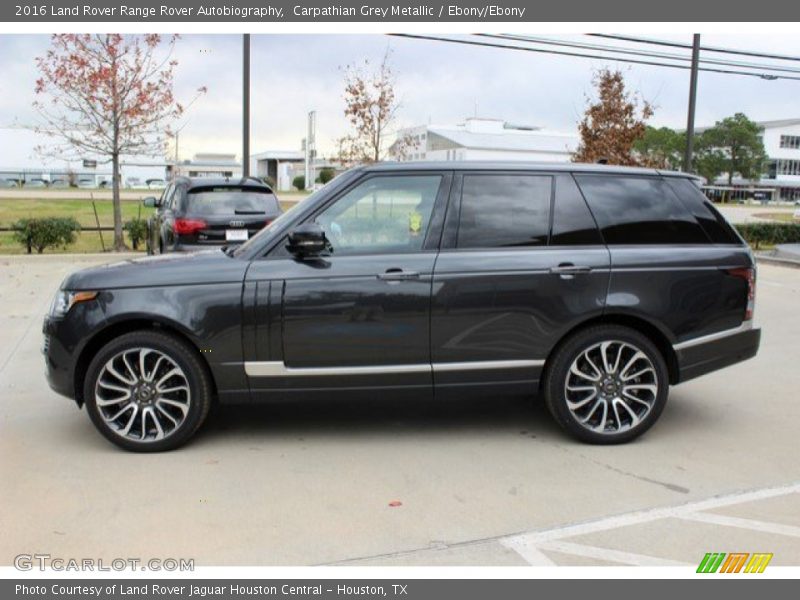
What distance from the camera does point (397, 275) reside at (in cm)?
467

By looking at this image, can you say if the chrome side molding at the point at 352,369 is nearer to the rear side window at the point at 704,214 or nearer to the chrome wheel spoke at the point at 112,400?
the chrome wheel spoke at the point at 112,400

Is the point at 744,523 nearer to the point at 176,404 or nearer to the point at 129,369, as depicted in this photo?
the point at 176,404

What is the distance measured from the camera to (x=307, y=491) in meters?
4.19

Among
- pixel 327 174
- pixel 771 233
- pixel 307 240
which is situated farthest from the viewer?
pixel 327 174

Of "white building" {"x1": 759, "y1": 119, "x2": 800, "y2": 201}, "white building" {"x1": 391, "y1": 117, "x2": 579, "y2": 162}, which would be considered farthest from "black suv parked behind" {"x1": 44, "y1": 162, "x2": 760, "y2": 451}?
"white building" {"x1": 759, "y1": 119, "x2": 800, "y2": 201}

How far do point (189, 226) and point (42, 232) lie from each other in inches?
318

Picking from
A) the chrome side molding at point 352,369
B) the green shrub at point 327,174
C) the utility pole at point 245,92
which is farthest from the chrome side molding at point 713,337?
the green shrub at point 327,174

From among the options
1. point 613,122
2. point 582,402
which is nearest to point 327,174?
point 613,122

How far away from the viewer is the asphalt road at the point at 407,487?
3559 millimetres

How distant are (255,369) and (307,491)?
892 mm

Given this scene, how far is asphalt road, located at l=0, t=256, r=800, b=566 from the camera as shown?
3.56m

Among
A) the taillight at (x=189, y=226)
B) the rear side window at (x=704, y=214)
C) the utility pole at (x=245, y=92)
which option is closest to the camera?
the rear side window at (x=704, y=214)

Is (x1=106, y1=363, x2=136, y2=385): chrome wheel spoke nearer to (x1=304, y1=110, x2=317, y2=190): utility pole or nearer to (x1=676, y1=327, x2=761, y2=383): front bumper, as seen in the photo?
(x1=676, y1=327, x2=761, y2=383): front bumper

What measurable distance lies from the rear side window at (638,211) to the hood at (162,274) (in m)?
2.41
